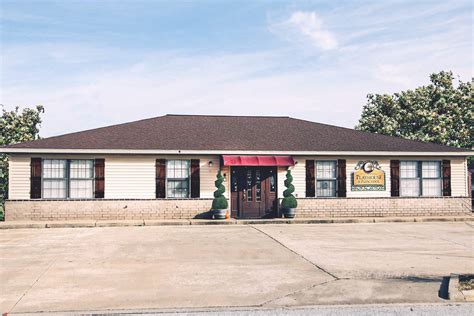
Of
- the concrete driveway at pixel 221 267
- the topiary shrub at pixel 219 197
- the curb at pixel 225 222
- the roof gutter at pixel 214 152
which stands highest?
the roof gutter at pixel 214 152

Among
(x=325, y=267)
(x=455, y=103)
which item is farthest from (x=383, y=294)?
(x=455, y=103)

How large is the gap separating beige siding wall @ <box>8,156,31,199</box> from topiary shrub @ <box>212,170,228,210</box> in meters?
7.74

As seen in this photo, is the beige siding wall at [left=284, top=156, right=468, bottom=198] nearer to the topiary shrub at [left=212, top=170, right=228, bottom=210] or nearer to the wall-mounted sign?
the wall-mounted sign

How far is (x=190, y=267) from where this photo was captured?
1099 centimetres

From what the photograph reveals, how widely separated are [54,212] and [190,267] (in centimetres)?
1213

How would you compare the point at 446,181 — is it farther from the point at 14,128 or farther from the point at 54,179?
the point at 14,128

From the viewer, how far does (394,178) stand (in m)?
23.8

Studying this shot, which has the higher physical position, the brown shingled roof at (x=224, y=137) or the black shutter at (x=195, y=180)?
the brown shingled roof at (x=224, y=137)

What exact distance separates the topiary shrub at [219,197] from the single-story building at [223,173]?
Answer: 2.34ft

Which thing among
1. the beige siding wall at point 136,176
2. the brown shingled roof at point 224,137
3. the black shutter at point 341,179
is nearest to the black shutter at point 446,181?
the brown shingled roof at point 224,137

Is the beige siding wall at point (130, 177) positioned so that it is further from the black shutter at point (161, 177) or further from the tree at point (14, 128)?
the tree at point (14, 128)

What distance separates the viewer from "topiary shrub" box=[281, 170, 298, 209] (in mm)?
22125

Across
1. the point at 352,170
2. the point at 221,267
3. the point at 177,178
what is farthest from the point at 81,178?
the point at 221,267

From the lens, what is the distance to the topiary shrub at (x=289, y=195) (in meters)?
22.1
